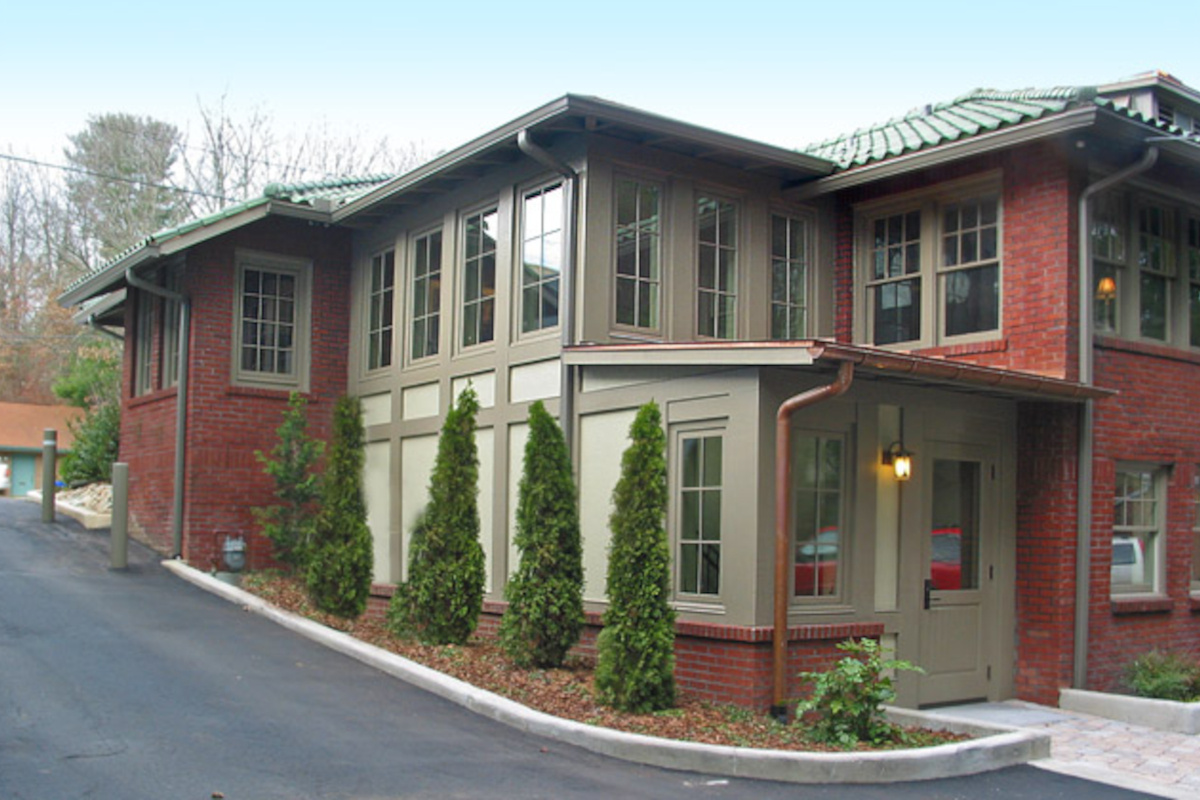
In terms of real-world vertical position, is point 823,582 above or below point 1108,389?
below

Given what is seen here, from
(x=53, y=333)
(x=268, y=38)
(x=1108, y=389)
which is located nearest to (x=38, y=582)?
(x=268, y=38)

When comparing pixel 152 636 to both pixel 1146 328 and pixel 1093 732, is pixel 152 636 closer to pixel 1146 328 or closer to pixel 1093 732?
pixel 1093 732

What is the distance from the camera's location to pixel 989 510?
34.1 feet

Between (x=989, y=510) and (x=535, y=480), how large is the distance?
164 inches

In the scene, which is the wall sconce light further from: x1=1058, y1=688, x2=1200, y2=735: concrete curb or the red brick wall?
the red brick wall

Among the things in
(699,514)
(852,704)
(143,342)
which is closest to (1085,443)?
(699,514)

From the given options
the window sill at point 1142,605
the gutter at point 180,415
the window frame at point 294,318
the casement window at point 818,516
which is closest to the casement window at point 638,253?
the casement window at point 818,516

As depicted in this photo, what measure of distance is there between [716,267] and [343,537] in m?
4.71

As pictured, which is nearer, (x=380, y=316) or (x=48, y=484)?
(x=380, y=316)

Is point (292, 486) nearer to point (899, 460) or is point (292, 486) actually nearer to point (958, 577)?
point (899, 460)

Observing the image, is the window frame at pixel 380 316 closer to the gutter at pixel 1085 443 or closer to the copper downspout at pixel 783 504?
the copper downspout at pixel 783 504

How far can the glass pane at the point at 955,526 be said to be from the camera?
10141 mm

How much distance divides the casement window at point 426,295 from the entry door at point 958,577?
223 inches

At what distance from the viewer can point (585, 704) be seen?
27.9ft
